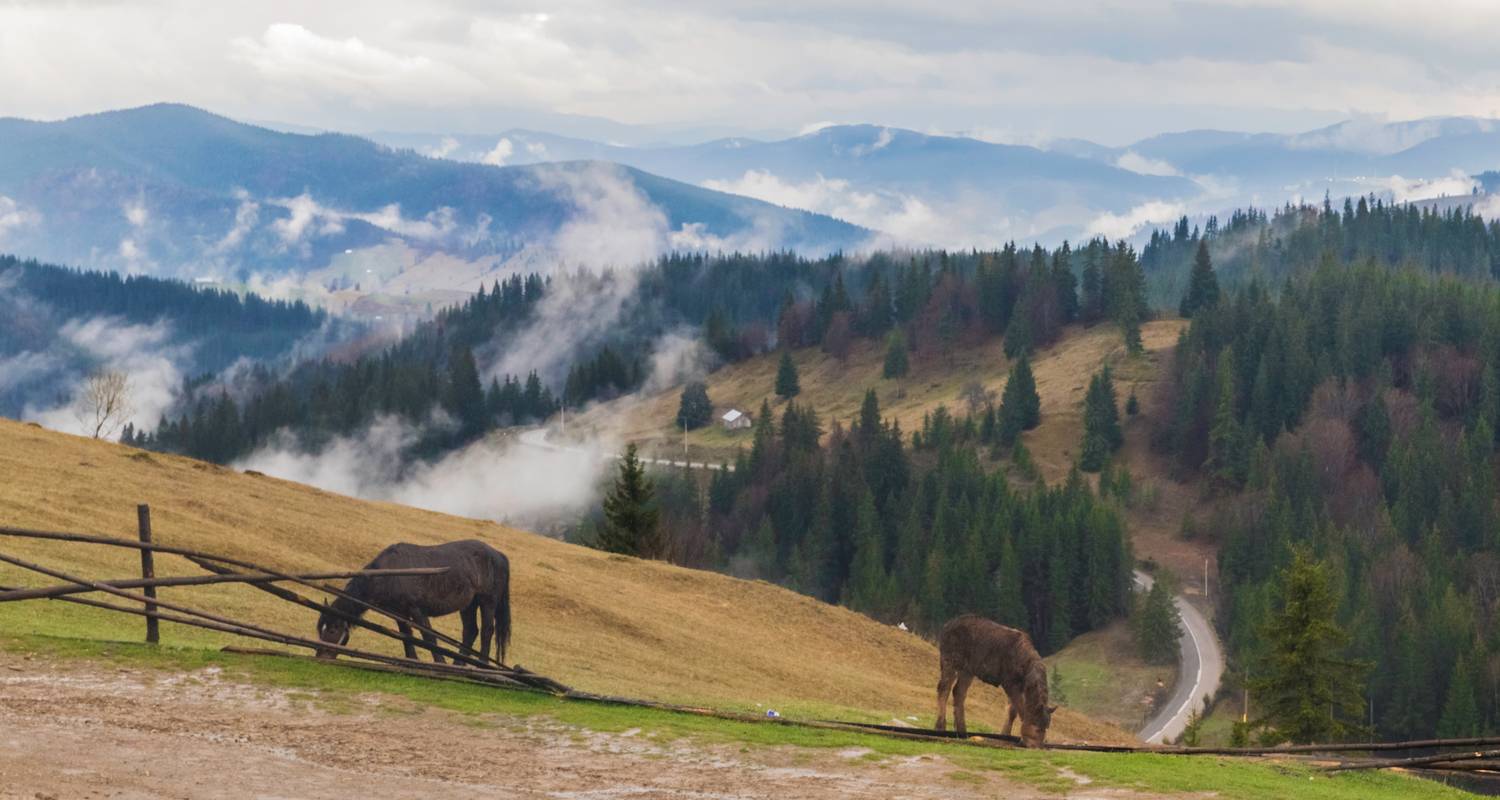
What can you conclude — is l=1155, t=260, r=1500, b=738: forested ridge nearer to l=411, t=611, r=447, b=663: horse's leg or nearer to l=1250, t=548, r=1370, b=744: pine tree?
l=1250, t=548, r=1370, b=744: pine tree

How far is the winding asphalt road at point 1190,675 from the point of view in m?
115

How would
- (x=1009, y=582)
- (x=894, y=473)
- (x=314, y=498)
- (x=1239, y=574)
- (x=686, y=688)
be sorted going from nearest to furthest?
(x=686, y=688)
(x=314, y=498)
(x=1009, y=582)
(x=1239, y=574)
(x=894, y=473)

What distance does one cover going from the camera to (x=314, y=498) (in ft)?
201

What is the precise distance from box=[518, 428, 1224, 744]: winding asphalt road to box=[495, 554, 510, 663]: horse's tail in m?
82.9

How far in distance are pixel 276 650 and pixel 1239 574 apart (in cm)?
14949

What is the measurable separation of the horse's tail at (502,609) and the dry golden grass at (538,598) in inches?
134

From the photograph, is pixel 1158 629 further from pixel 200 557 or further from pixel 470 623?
pixel 200 557

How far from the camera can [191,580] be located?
24.8m

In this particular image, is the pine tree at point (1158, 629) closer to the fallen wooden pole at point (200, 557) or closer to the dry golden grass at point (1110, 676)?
the dry golden grass at point (1110, 676)

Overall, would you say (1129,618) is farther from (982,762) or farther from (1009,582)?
(982,762)

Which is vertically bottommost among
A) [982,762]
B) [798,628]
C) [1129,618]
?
[1129,618]

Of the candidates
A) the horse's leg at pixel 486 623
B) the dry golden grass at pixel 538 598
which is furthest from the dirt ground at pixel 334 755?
the dry golden grass at pixel 538 598

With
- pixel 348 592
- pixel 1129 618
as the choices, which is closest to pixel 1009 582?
pixel 1129 618

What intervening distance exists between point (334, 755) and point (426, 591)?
7363 mm
